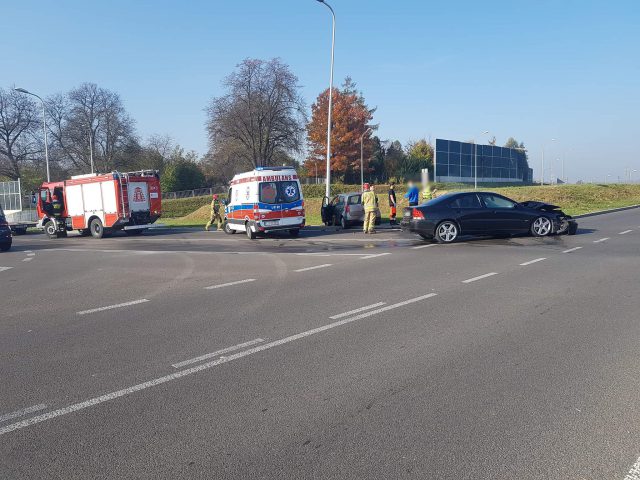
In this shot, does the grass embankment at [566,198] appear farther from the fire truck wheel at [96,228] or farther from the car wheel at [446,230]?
the car wheel at [446,230]

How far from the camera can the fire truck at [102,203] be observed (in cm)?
2241

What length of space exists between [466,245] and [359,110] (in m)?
57.0

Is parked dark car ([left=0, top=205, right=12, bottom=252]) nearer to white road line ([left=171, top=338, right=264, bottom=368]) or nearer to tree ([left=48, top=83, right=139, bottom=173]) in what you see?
white road line ([left=171, top=338, right=264, bottom=368])

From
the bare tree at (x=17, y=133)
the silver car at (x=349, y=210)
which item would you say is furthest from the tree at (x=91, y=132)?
the silver car at (x=349, y=210)

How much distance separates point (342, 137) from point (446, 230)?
177ft

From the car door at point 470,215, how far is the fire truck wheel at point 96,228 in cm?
1538

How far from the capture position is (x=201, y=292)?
29.4 ft

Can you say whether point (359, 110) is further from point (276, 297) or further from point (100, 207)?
point (276, 297)

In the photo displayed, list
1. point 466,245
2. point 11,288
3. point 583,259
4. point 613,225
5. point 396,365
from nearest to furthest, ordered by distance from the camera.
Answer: point 396,365 < point 11,288 < point 583,259 < point 466,245 < point 613,225

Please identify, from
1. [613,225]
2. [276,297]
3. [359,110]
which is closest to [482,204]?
[613,225]

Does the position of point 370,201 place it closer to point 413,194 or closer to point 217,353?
point 413,194

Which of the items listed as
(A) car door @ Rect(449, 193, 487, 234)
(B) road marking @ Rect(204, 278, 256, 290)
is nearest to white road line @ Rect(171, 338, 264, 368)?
(B) road marking @ Rect(204, 278, 256, 290)

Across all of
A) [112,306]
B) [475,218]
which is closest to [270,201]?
[475,218]

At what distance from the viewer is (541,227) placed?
612 inches
